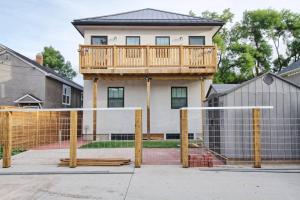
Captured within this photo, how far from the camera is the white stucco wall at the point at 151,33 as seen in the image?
54.2ft

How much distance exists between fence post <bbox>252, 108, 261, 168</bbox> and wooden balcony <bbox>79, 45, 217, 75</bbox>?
23.6ft

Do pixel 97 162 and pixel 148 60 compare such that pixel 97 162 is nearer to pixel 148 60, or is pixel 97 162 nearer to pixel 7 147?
pixel 7 147

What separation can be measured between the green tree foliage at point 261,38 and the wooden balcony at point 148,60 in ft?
47.8

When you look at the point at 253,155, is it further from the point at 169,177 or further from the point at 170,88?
the point at 170,88

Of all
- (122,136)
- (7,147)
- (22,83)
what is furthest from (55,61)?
(7,147)

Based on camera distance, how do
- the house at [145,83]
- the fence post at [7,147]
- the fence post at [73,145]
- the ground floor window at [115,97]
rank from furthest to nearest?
the ground floor window at [115,97], the house at [145,83], the fence post at [7,147], the fence post at [73,145]

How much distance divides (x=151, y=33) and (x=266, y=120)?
1006 centimetres

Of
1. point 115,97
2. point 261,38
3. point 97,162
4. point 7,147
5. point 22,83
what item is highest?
point 261,38

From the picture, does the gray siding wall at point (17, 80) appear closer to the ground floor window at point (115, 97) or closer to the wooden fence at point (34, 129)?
the wooden fence at point (34, 129)

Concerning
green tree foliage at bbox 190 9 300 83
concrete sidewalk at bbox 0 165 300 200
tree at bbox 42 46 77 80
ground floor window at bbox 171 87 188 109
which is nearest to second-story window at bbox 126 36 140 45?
ground floor window at bbox 171 87 188 109

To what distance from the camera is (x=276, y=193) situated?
18.1ft

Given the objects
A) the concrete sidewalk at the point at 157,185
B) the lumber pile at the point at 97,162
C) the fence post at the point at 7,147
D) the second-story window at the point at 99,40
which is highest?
the second-story window at the point at 99,40

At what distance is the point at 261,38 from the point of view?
3170 cm

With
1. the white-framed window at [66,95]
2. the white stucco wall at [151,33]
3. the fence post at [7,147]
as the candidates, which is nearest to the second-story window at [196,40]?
the white stucco wall at [151,33]
